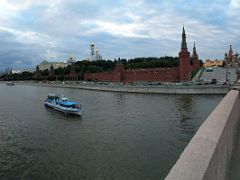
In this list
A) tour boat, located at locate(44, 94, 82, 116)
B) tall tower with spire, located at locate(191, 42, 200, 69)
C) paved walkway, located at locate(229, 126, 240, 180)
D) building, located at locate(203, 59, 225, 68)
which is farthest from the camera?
building, located at locate(203, 59, 225, 68)

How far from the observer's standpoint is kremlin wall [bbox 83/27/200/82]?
2255 inches

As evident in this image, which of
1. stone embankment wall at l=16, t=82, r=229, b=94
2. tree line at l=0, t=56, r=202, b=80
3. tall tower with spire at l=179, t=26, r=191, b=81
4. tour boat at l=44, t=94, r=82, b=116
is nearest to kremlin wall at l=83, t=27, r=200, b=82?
tall tower with spire at l=179, t=26, r=191, b=81

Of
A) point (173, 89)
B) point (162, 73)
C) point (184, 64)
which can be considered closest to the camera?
point (173, 89)

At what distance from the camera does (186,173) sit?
181 cm

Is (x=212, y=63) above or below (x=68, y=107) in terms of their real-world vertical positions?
above

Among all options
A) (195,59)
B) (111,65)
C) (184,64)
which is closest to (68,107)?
(184,64)

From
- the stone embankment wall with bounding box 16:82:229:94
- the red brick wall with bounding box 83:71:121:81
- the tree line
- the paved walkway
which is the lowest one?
the stone embankment wall with bounding box 16:82:229:94

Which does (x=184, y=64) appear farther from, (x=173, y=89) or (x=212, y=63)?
(x=212, y=63)

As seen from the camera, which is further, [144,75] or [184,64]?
[144,75]

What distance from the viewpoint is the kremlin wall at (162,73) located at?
5728cm

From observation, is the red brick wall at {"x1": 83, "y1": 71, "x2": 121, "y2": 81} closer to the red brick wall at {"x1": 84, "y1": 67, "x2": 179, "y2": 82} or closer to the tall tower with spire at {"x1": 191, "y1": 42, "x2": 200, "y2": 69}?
the red brick wall at {"x1": 84, "y1": 67, "x2": 179, "y2": 82}

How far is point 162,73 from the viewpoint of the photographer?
61.8 m

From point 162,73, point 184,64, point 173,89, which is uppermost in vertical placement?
point 184,64

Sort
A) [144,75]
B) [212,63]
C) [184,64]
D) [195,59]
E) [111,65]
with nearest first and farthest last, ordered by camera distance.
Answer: [184,64] < [144,75] < [195,59] < [111,65] < [212,63]
